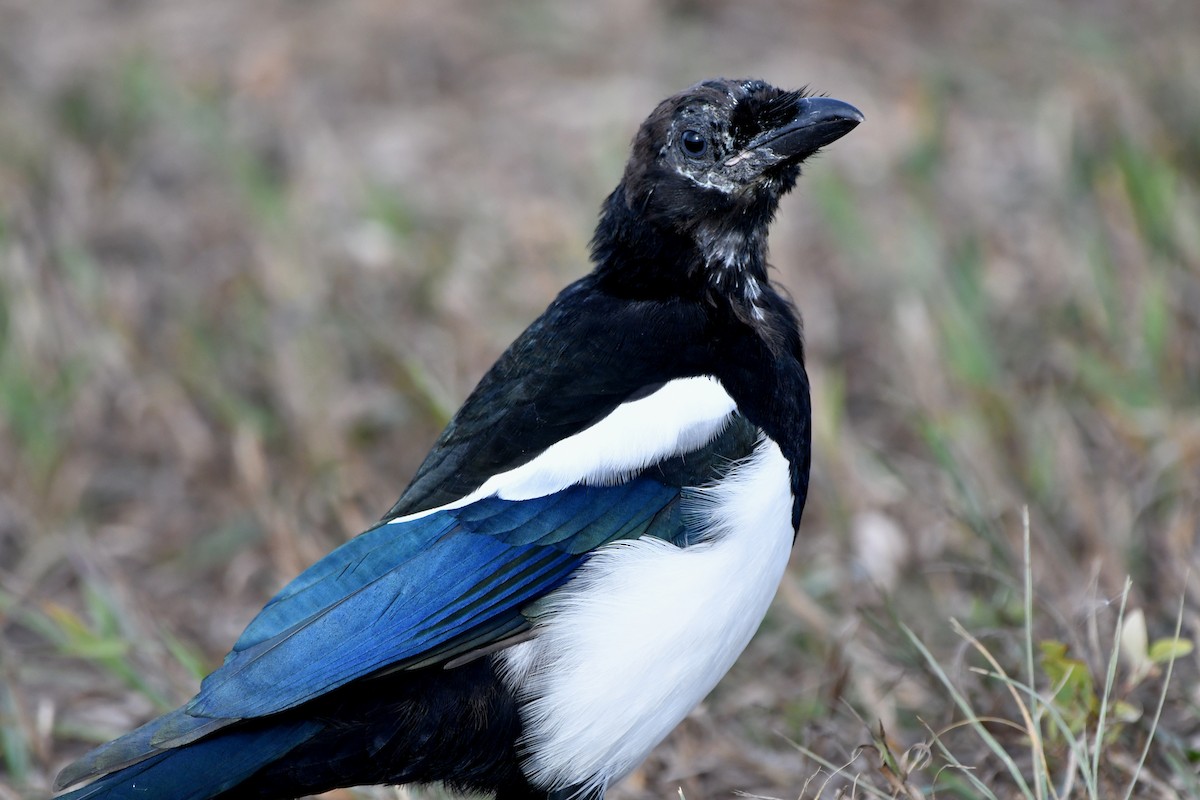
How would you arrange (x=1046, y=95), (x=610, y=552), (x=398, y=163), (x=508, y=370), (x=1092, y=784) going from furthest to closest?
(x=398, y=163) → (x=1046, y=95) → (x=508, y=370) → (x=610, y=552) → (x=1092, y=784)

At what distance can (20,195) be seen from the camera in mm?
4422

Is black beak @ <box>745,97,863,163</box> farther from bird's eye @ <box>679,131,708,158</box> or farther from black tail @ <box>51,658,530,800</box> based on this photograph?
black tail @ <box>51,658,530,800</box>

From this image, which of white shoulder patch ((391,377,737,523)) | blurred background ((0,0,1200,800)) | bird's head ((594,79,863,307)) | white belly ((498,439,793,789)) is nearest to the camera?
white belly ((498,439,793,789))

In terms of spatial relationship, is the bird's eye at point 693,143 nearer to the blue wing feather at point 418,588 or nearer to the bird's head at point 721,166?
the bird's head at point 721,166

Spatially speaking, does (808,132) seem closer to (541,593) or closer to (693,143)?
(693,143)

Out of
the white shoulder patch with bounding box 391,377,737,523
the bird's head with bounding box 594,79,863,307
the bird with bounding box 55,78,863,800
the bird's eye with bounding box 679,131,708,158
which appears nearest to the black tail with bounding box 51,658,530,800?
the bird with bounding box 55,78,863,800

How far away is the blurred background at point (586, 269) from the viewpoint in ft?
8.86

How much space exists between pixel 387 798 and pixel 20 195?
2.60m

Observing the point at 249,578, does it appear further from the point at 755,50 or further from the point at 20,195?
the point at 755,50

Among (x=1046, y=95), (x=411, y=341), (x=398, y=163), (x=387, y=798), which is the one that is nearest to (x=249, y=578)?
(x=411, y=341)

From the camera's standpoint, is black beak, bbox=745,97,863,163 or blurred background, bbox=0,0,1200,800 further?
blurred background, bbox=0,0,1200,800

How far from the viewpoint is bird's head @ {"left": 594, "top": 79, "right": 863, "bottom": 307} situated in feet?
8.42

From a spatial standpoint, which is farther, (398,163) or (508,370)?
(398,163)

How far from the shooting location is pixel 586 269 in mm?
4066
